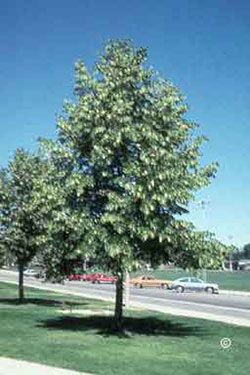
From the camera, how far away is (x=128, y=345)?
1819 centimetres

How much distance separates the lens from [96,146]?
63.4 feet

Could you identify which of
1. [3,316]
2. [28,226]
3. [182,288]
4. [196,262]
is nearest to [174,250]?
[196,262]

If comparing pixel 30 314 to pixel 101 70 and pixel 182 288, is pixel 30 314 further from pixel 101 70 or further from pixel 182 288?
pixel 182 288

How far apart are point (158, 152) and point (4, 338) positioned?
20.2 ft

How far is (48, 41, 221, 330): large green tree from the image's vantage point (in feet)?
61.9

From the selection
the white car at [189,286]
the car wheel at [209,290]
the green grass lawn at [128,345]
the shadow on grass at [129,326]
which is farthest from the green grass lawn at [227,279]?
the green grass lawn at [128,345]

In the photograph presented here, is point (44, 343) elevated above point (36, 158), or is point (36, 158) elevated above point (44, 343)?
point (36, 158)

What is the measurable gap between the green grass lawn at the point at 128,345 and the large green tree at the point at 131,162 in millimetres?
1831

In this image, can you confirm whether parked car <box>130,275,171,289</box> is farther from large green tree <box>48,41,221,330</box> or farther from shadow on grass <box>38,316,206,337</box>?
large green tree <box>48,41,221,330</box>

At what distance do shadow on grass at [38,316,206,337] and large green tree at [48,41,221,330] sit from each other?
4.27 feet

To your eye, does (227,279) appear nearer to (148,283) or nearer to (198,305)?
(148,283)

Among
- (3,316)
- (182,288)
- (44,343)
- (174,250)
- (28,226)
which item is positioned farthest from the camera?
(182,288)

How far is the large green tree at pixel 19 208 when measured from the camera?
107ft

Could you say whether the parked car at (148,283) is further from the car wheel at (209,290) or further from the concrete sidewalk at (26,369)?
the concrete sidewalk at (26,369)
